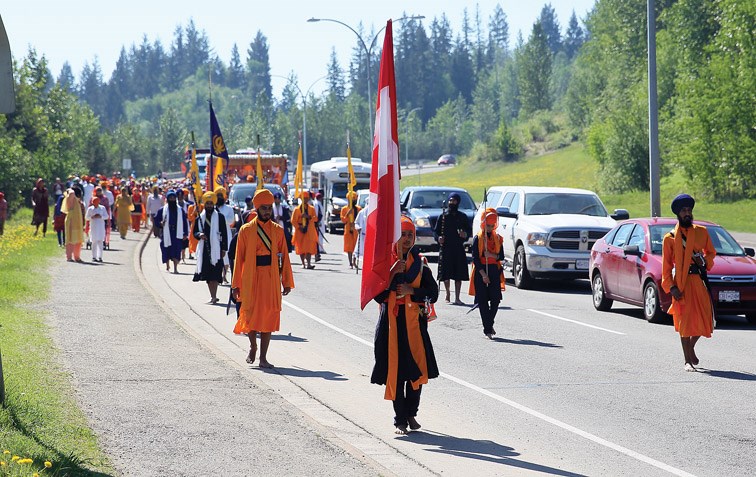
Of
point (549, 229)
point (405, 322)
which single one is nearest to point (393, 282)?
point (405, 322)

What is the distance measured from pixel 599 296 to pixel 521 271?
14.0 ft

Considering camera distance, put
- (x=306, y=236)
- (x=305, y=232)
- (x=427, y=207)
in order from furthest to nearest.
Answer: (x=427, y=207) < (x=306, y=236) < (x=305, y=232)

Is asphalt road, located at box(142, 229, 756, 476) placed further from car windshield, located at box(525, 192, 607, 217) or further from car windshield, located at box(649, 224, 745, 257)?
car windshield, located at box(525, 192, 607, 217)

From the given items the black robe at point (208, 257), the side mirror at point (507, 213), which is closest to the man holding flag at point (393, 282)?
the black robe at point (208, 257)

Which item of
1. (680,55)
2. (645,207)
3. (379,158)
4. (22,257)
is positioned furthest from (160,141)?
(379,158)

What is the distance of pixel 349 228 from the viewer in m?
28.8

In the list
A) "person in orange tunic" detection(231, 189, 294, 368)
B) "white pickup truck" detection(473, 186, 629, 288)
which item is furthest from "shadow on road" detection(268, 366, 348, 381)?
"white pickup truck" detection(473, 186, 629, 288)

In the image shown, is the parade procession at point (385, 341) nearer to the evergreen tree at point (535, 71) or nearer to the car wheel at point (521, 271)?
the car wheel at point (521, 271)

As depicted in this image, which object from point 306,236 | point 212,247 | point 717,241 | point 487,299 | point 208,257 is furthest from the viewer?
point 306,236

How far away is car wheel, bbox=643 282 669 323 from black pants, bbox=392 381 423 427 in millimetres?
8454

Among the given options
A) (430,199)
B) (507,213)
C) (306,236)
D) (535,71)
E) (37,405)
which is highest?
(535,71)

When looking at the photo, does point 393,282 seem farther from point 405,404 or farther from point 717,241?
point 717,241

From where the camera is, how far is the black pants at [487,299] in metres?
15.3

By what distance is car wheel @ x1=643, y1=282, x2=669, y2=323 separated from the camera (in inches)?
675
